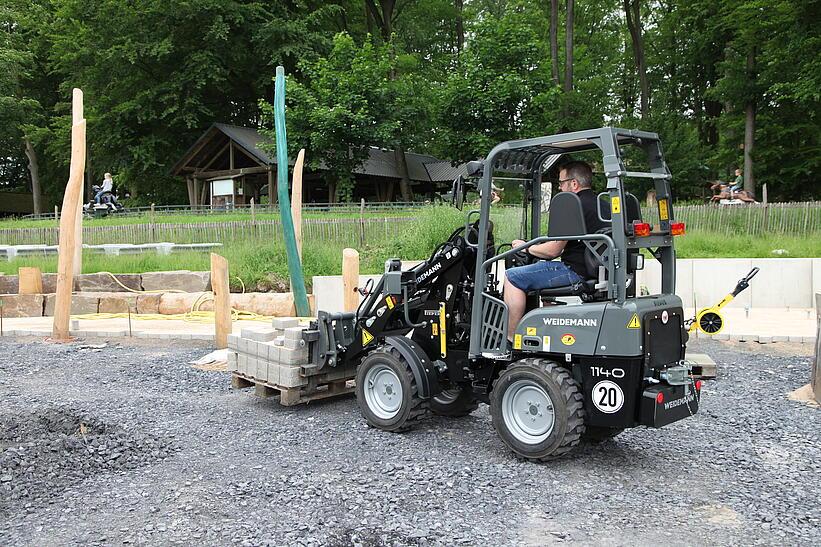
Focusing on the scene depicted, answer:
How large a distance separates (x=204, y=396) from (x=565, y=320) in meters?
4.18

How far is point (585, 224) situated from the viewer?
4988 mm

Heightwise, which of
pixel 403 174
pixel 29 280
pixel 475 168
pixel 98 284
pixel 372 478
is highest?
pixel 403 174

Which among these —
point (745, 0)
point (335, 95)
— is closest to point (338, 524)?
point (335, 95)

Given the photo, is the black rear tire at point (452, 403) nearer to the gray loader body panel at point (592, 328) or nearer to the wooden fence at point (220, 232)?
the gray loader body panel at point (592, 328)

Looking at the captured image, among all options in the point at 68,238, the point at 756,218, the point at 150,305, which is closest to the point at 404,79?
the point at 756,218

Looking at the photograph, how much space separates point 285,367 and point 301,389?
0.93ft

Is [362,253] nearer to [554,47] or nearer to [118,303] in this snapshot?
[118,303]

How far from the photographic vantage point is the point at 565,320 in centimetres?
495

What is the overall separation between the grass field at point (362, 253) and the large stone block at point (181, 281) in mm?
562

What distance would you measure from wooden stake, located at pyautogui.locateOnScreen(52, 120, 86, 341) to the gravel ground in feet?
12.1

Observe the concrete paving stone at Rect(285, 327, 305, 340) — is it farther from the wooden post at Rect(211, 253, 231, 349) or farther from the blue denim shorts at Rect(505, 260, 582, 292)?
the wooden post at Rect(211, 253, 231, 349)

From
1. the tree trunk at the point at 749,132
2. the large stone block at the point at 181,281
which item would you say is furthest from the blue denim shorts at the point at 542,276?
the tree trunk at the point at 749,132

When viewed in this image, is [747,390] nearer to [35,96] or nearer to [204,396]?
[204,396]

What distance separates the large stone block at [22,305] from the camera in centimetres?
1393
